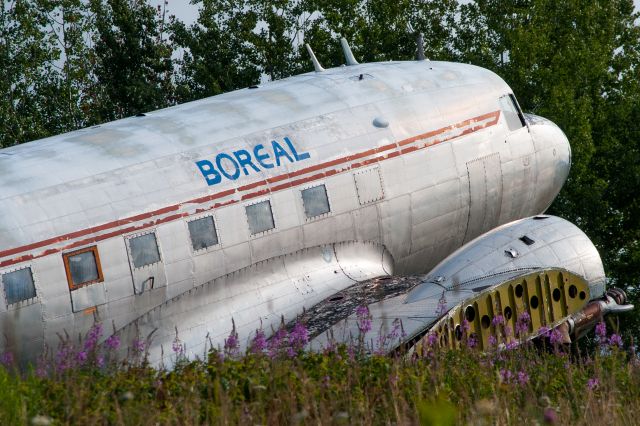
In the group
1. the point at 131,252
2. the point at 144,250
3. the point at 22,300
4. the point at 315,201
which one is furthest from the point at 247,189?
the point at 22,300

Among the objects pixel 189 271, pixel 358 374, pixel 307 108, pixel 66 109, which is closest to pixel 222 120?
pixel 307 108

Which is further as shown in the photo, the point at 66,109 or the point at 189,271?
the point at 66,109

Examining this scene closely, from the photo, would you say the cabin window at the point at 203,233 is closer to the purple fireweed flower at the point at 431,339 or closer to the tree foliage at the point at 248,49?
the purple fireweed flower at the point at 431,339

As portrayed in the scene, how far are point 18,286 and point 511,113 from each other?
33.6 feet

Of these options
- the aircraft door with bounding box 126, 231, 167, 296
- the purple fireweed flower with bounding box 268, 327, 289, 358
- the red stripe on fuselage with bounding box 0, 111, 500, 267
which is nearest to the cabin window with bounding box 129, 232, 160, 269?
the aircraft door with bounding box 126, 231, 167, 296

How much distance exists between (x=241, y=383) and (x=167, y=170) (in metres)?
6.30

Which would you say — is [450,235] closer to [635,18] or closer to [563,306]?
[563,306]

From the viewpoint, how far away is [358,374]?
1074 cm

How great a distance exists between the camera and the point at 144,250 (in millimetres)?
15664

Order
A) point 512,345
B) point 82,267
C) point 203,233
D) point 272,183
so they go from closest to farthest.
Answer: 1. point 512,345
2. point 82,267
3. point 203,233
4. point 272,183

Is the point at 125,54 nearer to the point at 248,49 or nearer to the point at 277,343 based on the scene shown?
the point at 248,49

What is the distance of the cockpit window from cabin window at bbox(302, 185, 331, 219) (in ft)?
15.3

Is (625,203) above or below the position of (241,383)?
below

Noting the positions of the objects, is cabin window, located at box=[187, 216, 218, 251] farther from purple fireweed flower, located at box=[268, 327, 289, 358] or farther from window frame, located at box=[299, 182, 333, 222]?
purple fireweed flower, located at box=[268, 327, 289, 358]
